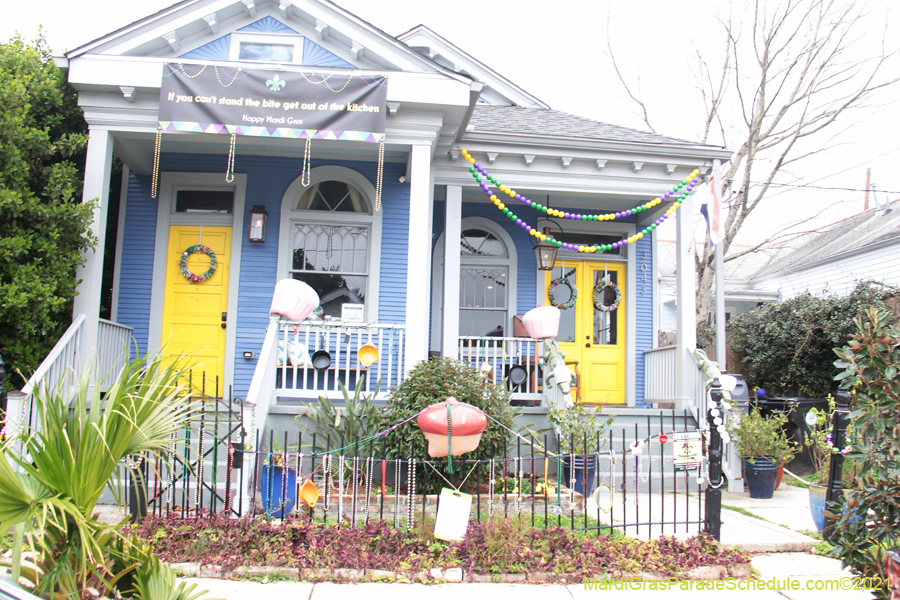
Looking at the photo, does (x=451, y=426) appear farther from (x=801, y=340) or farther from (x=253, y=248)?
(x=801, y=340)

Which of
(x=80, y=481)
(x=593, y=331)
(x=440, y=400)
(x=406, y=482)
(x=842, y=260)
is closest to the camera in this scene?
(x=80, y=481)

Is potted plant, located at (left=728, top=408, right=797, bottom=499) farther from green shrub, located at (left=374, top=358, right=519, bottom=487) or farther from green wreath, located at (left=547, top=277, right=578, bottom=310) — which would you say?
green wreath, located at (left=547, top=277, right=578, bottom=310)

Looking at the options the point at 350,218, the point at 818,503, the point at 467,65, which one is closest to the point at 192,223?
the point at 350,218

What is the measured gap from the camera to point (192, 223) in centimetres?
832

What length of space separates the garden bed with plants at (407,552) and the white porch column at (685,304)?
12.3ft

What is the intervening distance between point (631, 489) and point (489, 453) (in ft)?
7.54

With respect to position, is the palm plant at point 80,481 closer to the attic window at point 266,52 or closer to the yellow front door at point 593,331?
the attic window at point 266,52

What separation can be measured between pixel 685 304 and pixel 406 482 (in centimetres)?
440

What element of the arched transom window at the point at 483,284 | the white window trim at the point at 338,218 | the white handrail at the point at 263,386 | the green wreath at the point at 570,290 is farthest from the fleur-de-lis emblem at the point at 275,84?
the green wreath at the point at 570,290

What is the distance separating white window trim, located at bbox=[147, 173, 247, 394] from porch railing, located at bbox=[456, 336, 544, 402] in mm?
2961

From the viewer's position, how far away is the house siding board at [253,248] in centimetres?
812

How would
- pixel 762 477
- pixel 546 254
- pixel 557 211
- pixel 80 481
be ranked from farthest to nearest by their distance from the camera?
pixel 546 254 → pixel 557 211 → pixel 762 477 → pixel 80 481

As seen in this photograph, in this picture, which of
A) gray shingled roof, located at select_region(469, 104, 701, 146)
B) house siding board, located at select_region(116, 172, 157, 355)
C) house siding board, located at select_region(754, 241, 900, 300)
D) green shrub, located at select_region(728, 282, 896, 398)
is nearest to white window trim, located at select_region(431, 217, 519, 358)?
gray shingled roof, located at select_region(469, 104, 701, 146)

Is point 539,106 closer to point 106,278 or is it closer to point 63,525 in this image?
point 106,278
